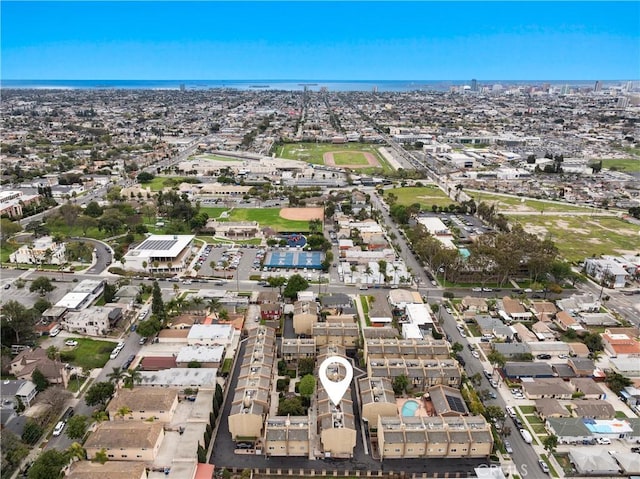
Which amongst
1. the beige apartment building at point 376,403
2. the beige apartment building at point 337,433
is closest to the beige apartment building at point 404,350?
the beige apartment building at point 376,403

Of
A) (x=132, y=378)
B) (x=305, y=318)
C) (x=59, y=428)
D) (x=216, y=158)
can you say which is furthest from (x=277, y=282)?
(x=216, y=158)

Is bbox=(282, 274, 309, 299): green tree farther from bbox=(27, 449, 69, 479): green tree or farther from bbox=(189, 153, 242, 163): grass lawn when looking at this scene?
bbox=(189, 153, 242, 163): grass lawn

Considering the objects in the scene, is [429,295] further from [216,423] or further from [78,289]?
[78,289]

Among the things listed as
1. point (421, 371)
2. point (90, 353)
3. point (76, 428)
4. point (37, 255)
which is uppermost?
point (76, 428)

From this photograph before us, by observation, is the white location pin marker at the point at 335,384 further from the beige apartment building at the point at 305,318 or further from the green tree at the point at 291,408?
the beige apartment building at the point at 305,318

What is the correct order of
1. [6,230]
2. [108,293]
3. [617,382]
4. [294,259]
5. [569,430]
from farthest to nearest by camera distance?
1. [6,230]
2. [294,259]
3. [108,293]
4. [617,382]
5. [569,430]

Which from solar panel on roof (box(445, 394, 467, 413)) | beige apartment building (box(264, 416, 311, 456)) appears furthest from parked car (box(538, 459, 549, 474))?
beige apartment building (box(264, 416, 311, 456))

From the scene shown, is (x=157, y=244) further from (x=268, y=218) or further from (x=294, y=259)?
(x=268, y=218)
